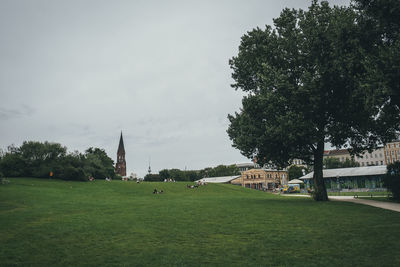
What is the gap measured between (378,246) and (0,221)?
60.5 ft

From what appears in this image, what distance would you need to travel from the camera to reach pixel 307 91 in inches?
963

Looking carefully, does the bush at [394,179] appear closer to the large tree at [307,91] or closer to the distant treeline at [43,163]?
the large tree at [307,91]

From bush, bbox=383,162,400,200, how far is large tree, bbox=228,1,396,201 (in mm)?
3483

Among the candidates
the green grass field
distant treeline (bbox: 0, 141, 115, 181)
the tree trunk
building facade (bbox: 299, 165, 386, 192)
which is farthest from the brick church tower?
the green grass field

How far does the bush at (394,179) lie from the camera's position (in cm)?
2867

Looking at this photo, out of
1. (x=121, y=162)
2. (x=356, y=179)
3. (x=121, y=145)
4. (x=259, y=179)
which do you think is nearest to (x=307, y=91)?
(x=356, y=179)

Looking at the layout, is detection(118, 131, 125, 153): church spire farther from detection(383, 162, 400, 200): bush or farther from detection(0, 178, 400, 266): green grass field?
detection(0, 178, 400, 266): green grass field

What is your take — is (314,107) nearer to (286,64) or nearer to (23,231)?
(286,64)

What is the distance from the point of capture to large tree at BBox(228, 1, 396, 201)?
77.2ft

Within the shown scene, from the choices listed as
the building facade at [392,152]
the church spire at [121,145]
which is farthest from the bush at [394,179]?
the church spire at [121,145]

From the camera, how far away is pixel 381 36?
22.4 meters

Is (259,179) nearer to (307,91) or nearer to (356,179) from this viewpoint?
(356,179)

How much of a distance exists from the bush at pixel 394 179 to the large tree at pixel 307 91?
3483 mm

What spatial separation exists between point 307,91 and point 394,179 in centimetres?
1482
